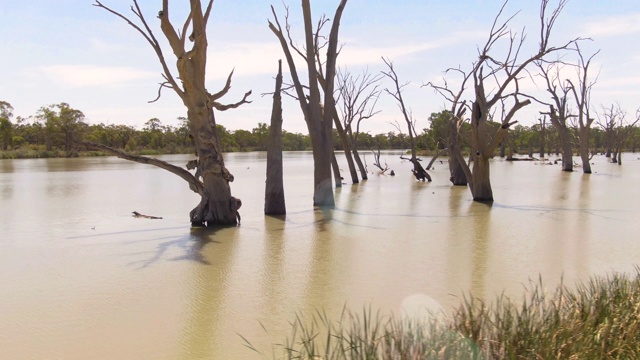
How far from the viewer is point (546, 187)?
1611cm

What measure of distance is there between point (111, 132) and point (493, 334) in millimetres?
62417

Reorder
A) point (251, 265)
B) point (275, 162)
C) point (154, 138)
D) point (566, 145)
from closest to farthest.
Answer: point (251, 265) → point (275, 162) → point (566, 145) → point (154, 138)

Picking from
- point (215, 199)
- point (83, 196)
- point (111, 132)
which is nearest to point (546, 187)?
point (215, 199)

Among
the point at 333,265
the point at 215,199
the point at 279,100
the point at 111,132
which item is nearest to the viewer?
the point at 333,265

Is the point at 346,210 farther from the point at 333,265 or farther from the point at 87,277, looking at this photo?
the point at 87,277

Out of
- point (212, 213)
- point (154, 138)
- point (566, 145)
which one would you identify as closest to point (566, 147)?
point (566, 145)

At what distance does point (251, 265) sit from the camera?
5.98m

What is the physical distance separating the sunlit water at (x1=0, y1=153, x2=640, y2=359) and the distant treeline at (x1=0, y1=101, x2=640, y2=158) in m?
26.2

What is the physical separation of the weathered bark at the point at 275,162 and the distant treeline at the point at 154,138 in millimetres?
25374

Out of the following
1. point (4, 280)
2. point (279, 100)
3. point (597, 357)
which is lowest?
point (4, 280)

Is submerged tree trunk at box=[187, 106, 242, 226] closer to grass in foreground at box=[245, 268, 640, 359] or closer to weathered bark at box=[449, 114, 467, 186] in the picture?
grass in foreground at box=[245, 268, 640, 359]

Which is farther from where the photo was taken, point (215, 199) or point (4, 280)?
point (215, 199)

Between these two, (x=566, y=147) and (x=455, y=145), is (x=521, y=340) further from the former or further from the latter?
(x=566, y=147)

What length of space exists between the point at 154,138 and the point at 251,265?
2360 inches
